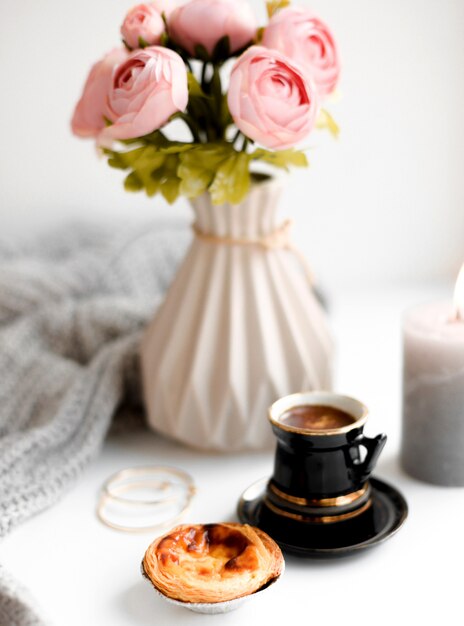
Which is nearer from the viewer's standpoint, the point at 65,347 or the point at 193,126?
the point at 193,126

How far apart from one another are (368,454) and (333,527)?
0.21 feet

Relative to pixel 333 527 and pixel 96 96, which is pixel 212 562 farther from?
pixel 96 96

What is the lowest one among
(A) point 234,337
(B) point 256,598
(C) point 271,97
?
(B) point 256,598

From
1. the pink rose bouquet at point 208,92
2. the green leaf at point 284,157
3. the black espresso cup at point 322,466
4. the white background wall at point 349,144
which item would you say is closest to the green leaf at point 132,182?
the pink rose bouquet at point 208,92

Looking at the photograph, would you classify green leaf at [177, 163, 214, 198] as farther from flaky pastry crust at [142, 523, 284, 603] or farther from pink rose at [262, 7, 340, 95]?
flaky pastry crust at [142, 523, 284, 603]

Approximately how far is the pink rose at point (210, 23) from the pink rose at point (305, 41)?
0.02m

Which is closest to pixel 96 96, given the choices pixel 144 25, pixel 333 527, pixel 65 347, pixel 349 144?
pixel 144 25

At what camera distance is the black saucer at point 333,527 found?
609 millimetres

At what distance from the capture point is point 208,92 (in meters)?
0.72

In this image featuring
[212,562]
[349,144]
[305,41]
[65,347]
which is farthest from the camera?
→ [349,144]

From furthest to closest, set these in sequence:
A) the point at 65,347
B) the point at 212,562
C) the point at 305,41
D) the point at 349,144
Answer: the point at 349,144
the point at 65,347
the point at 305,41
the point at 212,562

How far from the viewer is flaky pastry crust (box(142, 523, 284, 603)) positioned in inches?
21.5

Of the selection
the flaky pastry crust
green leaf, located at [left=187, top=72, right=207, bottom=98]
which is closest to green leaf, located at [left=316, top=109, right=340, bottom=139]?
green leaf, located at [left=187, top=72, right=207, bottom=98]

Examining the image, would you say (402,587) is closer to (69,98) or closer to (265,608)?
(265,608)
